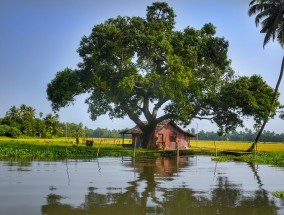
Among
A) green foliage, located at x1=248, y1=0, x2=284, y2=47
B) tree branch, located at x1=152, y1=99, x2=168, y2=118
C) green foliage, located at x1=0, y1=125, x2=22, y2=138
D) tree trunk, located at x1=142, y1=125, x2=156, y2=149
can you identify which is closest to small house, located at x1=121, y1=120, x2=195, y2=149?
tree trunk, located at x1=142, y1=125, x2=156, y2=149

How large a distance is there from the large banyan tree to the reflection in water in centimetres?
2198

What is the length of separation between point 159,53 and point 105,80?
22.0ft

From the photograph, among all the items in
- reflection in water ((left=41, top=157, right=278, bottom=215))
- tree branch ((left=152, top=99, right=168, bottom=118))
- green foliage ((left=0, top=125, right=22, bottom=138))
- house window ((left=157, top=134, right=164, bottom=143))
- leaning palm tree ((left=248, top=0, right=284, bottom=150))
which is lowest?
reflection in water ((left=41, top=157, right=278, bottom=215))

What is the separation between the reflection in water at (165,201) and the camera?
10695 mm

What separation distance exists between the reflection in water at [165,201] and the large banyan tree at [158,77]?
2198 centimetres

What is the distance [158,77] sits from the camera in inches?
1436

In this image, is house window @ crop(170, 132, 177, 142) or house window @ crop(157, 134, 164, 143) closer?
house window @ crop(157, 134, 164, 143)

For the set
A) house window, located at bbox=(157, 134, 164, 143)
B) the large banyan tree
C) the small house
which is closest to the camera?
the large banyan tree

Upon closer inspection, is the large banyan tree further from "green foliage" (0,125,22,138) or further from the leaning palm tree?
"green foliage" (0,125,22,138)

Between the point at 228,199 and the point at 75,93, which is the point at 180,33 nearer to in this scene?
the point at 75,93

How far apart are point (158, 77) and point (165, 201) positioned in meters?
25.2

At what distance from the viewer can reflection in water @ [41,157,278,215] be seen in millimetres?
10695

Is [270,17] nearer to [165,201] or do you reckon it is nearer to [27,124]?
[165,201]

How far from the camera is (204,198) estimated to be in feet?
42.3
